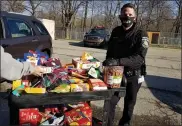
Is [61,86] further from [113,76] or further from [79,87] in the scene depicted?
[113,76]

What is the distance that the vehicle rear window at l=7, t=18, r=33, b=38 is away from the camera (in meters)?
5.90

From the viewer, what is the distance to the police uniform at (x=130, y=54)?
3094 mm

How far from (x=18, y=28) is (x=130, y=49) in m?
3.88

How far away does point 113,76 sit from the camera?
2.52 meters

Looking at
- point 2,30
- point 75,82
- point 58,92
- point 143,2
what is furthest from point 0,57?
point 143,2

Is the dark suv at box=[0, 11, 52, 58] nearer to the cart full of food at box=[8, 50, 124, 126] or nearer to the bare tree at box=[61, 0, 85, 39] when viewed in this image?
the cart full of food at box=[8, 50, 124, 126]

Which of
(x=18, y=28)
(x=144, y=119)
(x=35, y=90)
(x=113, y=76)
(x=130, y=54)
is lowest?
(x=144, y=119)

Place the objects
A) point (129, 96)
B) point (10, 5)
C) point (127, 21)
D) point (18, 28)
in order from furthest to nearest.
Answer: point (10, 5) → point (18, 28) → point (129, 96) → point (127, 21)

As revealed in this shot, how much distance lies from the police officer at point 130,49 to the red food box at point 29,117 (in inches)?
37.5

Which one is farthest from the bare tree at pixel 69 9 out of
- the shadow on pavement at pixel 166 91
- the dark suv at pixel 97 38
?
the shadow on pavement at pixel 166 91

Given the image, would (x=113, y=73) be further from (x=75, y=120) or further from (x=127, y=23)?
(x=127, y=23)

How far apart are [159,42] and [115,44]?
88.7 ft

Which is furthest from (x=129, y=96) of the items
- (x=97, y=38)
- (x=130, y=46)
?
(x=97, y=38)

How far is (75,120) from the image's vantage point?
247 cm
